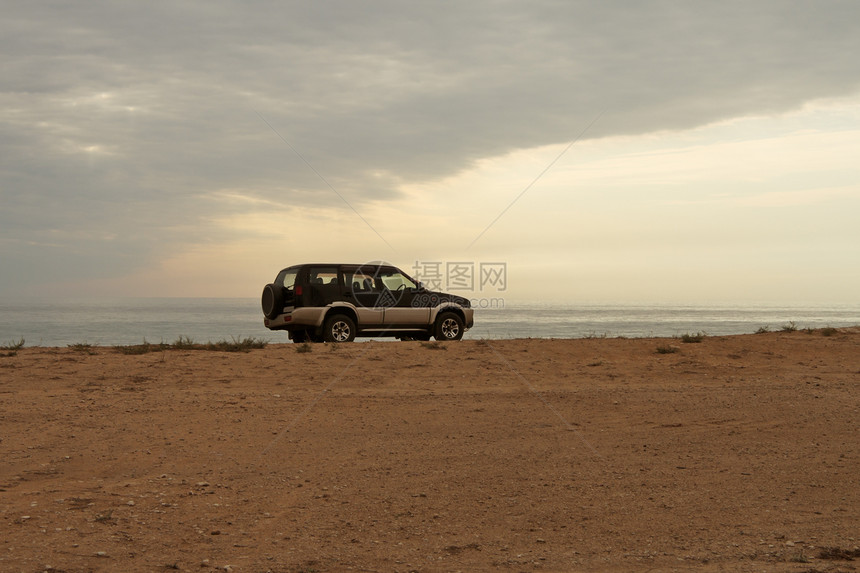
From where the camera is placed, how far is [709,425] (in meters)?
9.30

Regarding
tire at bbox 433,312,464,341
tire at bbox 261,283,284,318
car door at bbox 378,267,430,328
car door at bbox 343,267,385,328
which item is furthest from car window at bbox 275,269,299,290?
tire at bbox 433,312,464,341

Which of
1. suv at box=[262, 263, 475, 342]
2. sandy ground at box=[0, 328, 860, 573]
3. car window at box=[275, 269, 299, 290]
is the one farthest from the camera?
car window at box=[275, 269, 299, 290]

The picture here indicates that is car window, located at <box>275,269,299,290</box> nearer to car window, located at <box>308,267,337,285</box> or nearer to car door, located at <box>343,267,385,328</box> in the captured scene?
car window, located at <box>308,267,337,285</box>

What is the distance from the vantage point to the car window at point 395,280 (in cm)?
1828

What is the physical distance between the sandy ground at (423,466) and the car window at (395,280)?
4.84 metres

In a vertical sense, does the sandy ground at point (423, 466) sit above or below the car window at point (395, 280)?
below

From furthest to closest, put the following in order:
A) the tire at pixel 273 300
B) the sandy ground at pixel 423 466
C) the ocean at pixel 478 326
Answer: the ocean at pixel 478 326 < the tire at pixel 273 300 < the sandy ground at pixel 423 466

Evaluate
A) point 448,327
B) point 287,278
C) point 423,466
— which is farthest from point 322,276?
point 423,466

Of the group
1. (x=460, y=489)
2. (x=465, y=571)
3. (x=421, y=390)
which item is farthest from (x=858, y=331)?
(x=465, y=571)

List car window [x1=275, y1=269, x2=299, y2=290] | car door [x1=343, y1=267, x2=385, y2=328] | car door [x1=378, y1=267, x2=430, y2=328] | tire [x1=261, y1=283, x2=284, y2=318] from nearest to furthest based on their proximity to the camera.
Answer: tire [x1=261, y1=283, x2=284, y2=318] < car window [x1=275, y1=269, x2=299, y2=290] < car door [x1=343, y1=267, x2=385, y2=328] < car door [x1=378, y1=267, x2=430, y2=328]

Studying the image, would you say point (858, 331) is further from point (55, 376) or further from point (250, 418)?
point (55, 376)

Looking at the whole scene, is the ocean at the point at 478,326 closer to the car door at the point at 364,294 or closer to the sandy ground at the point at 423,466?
the car door at the point at 364,294

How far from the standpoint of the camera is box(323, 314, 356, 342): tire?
17.3 metres

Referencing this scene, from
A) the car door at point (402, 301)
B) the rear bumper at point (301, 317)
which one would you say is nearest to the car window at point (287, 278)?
the rear bumper at point (301, 317)
